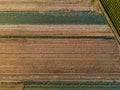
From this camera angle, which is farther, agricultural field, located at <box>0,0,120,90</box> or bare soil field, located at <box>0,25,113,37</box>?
bare soil field, located at <box>0,25,113,37</box>

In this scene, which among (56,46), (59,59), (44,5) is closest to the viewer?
(59,59)

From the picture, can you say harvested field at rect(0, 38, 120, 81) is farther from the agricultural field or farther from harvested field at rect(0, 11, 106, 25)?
harvested field at rect(0, 11, 106, 25)

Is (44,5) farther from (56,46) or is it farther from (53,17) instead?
(56,46)

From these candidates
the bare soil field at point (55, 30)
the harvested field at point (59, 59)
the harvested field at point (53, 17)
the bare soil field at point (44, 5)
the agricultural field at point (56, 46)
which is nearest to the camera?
the agricultural field at point (56, 46)

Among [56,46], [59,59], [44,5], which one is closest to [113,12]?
[56,46]

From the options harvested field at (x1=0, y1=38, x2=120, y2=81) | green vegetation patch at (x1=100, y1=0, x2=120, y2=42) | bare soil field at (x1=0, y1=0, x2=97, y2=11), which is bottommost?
harvested field at (x1=0, y1=38, x2=120, y2=81)

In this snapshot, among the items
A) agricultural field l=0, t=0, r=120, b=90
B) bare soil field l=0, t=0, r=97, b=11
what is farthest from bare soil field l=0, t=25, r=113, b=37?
bare soil field l=0, t=0, r=97, b=11

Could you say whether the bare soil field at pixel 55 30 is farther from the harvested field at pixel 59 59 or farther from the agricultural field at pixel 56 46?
the harvested field at pixel 59 59

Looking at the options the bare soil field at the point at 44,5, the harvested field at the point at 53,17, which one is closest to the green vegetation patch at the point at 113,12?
the harvested field at the point at 53,17
